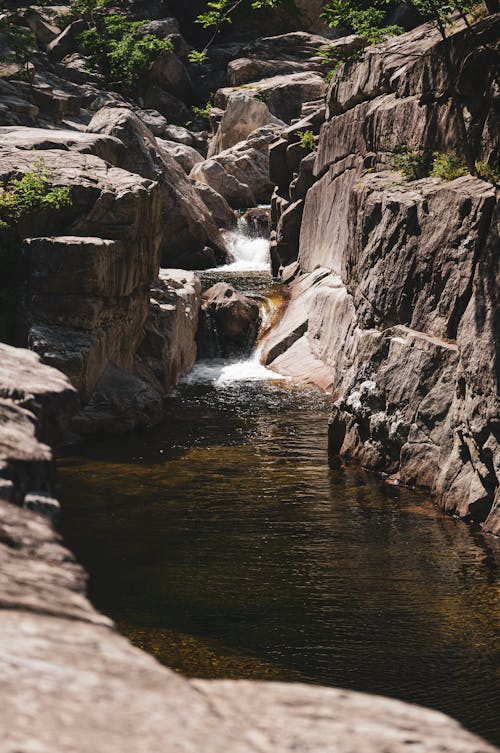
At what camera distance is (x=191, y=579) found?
9.61 metres

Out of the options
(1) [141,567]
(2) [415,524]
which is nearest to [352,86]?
(2) [415,524]

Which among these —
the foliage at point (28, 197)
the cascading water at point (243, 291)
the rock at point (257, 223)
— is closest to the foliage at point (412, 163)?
the foliage at point (28, 197)

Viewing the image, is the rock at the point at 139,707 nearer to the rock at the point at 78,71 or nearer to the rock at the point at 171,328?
the rock at the point at 171,328

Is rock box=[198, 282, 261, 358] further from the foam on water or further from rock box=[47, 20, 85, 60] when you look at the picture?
rock box=[47, 20, 85, 60]

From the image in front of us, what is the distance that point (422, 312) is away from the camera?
13750 millimetres

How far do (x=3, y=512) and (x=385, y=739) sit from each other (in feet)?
6.26

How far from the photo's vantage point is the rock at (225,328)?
23406mm

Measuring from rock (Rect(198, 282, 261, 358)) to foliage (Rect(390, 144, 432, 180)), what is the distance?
26.1 ft

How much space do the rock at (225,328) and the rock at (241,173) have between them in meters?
13.1

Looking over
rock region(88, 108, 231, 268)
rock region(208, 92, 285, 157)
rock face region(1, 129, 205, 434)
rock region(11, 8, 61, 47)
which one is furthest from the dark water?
rock region(11, 8, 61, 47)

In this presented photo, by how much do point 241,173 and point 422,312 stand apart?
24230 millimetres

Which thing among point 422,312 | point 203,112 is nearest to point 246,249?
point 203,112

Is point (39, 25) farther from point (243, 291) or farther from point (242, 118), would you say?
point (243, 291)

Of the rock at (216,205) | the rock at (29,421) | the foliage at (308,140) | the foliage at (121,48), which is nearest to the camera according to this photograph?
the rock at (29,421)
